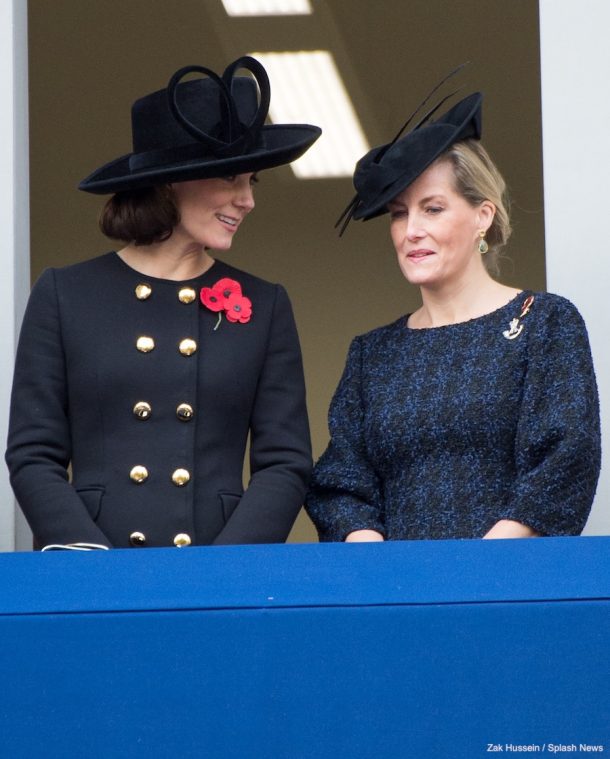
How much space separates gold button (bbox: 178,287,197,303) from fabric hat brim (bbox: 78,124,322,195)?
0.66 feet

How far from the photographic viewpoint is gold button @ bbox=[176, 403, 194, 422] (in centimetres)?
268

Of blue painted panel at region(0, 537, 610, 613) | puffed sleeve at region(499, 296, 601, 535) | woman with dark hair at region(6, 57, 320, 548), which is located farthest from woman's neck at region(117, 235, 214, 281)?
blue painted panel at region(0, 537, 610, 613)

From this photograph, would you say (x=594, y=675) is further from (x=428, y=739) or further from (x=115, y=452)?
(x=115, y=452)

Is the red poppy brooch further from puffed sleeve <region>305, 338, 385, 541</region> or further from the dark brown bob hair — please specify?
puffed sleeve <region>305, 338, 385, 541</region>

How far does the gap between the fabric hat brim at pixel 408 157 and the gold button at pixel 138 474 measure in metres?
0.66

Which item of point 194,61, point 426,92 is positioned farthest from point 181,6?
point 426,92

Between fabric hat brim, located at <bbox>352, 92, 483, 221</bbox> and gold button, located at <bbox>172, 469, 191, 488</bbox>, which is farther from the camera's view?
fabric hat brim, located at <bbox>352, 92, 483, 221</bbox>

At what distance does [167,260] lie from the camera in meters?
2.85

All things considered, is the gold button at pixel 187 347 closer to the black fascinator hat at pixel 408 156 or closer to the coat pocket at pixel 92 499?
the coat pocket at pixel 92 499

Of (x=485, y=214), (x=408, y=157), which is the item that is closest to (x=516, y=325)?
(x=485, y=214)

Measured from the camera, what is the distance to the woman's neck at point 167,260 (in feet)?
9.33

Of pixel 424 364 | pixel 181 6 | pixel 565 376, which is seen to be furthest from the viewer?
pixel 181 6

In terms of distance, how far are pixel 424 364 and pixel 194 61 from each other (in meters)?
3.56

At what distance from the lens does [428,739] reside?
1844mm
